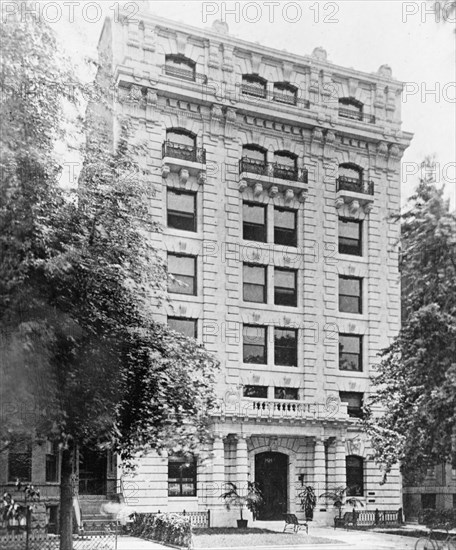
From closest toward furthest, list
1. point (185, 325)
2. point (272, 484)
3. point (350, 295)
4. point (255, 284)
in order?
1. point (185, 325)
2. point (272, 484)
3. point (255, 284)
4. point (350, 295)

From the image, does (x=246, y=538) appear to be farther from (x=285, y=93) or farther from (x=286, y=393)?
(x=285, y=93)

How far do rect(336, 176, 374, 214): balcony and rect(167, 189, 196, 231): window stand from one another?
26.5 feet

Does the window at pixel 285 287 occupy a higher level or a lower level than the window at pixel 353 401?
higher

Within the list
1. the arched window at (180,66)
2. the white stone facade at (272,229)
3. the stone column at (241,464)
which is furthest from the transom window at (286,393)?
the arched window at (180,66)

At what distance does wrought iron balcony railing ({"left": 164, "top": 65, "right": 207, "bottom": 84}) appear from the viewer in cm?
4097

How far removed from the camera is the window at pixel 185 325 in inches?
1545

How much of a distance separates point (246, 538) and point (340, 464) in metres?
10.2

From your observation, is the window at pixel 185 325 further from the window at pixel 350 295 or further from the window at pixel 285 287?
the window at pixel 350 295

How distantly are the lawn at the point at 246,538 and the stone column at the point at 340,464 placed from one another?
5.76 meters

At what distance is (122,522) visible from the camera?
3406 cm

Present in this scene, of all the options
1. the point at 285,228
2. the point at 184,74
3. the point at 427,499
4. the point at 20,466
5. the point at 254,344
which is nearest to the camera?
the point at 20,466

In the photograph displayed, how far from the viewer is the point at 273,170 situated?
4225cm

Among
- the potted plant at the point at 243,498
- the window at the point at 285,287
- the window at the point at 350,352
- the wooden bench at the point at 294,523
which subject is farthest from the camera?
the window at the point at 350,352

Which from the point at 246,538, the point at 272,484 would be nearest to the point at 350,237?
the point at 272,484
